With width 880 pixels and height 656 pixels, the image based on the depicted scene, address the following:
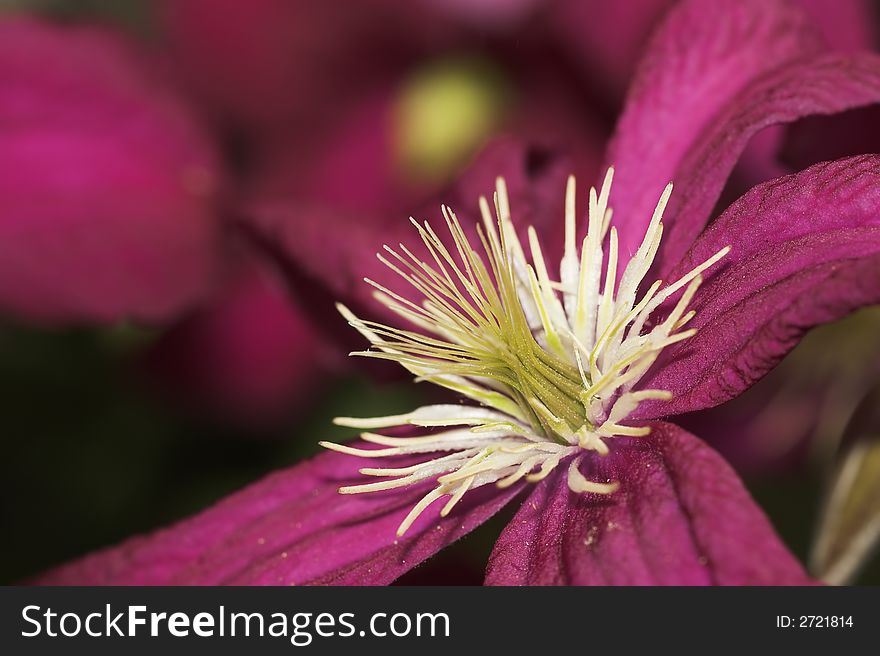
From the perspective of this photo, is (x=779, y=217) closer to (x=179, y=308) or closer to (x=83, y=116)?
(x=179, y=308)

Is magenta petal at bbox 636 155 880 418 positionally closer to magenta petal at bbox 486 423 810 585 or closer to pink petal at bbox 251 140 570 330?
magenta petal at bbox 486 423 810 585

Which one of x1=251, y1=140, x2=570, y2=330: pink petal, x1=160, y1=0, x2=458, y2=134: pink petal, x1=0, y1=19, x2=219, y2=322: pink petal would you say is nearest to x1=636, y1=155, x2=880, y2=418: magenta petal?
x1=251, y1=140, x2=570, y2=330: pink petal

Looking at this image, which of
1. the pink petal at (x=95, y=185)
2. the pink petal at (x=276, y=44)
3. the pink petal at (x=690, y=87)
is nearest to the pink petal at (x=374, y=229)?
the pink petal at (x=690, y=87)

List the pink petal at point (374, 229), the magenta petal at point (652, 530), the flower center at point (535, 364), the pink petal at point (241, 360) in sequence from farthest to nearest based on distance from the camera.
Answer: the pink petal at point (241, 360) < the pink petal at point (374, 229) < the flower center at point (535, 364) < the magenta petal at point (652, 530)

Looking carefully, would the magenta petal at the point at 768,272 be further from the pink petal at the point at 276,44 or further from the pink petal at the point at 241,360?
the pink petal at the point at 276,44

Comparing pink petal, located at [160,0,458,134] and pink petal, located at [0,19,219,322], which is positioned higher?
pink petal, located at [160,0,458,134]

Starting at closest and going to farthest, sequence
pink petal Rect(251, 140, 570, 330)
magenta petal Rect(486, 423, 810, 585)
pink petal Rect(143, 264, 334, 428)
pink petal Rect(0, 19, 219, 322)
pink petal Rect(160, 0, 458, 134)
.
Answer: magenta petal Rect(486, 423, 810, 585), pink petal Rect(251, 140, 570, 330), pink petal Rect(0, 19, 219, 322), pink petal Rect(143, 264, 334, 428), pink petal Rect(160, 0, 458, 134)
